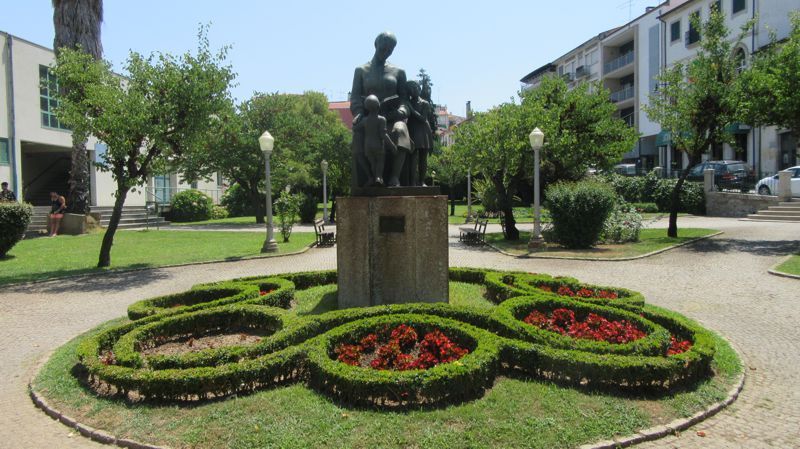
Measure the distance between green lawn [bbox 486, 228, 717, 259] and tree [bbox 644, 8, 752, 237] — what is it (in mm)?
972

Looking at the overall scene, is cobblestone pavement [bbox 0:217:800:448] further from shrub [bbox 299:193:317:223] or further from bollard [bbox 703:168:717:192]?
shrub [bbox 299:193:317:223]

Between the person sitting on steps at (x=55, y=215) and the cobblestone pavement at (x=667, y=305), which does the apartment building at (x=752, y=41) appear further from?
the person sitting on steps at (x=55, y=215)

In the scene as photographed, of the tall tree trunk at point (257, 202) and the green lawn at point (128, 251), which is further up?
the tall tree trunk at point (257, 202)

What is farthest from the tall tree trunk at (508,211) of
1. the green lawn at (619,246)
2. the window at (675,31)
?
the window at (675,31)

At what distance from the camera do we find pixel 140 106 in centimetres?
1259

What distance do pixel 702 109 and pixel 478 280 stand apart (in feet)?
39.8

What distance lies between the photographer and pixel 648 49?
41188 mm

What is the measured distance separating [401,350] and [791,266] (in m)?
10.3

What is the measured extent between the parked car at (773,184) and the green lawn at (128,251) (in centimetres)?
2160

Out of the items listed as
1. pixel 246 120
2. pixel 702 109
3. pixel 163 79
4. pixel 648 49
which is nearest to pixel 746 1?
pixel 648 49

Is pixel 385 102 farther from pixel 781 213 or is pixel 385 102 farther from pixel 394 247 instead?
pixel 781 213

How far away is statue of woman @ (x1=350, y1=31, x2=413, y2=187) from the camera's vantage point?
303 inches

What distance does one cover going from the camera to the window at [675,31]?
122 ft

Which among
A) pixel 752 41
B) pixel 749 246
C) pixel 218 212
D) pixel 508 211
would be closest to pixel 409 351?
pixel 749 246
